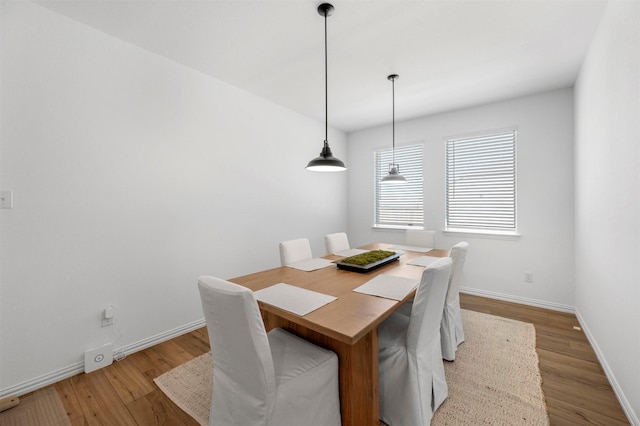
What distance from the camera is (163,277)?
255cm

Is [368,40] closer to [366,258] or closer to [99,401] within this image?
[366,258]

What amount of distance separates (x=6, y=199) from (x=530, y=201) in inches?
191

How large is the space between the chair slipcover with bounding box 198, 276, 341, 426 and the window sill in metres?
3.05

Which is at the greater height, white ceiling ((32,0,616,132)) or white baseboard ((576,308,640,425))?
white ceiling ((32,0,616,132))

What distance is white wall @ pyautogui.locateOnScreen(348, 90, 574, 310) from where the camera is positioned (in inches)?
124

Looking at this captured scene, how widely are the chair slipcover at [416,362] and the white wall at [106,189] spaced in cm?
207

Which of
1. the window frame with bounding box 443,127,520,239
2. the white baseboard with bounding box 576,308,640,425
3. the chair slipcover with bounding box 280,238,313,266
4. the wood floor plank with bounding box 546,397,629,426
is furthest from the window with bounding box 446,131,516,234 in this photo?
the chair slipcover with bounding box 280,238,313,266

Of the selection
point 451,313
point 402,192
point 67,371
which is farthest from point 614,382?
point 67,371

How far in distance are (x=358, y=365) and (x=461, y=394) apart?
907 mm

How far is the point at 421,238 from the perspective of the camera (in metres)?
3.35

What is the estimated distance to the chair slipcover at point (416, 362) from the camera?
1.43m

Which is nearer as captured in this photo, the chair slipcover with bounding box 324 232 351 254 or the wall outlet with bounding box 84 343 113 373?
the wall outlet with bounding box 84 343 113 373

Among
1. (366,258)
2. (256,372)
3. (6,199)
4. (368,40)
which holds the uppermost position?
(368,40)

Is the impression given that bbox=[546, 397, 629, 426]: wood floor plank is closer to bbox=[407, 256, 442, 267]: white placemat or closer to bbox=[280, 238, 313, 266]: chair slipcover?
bbox=[407, 256, 442, 267]: white placemat
